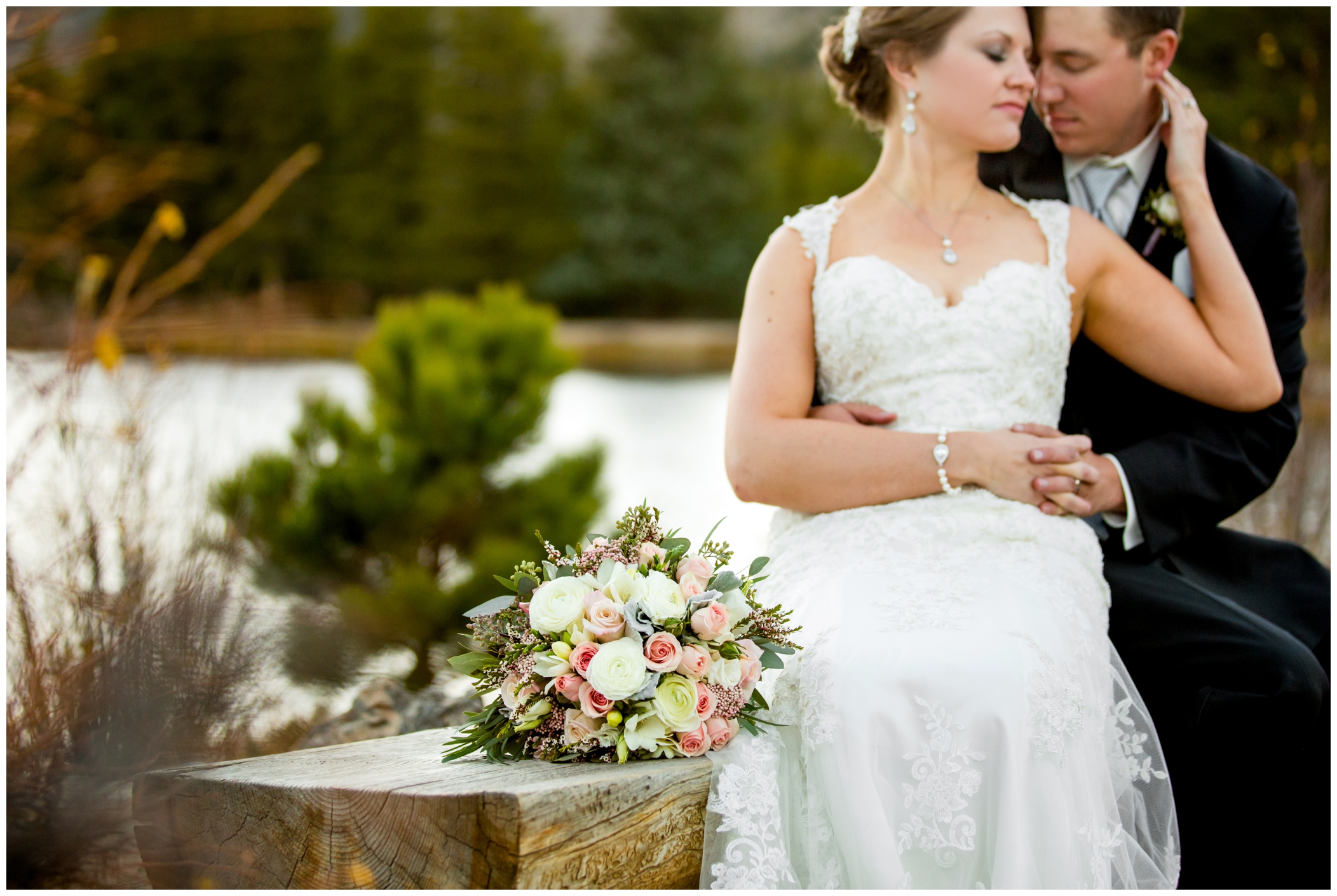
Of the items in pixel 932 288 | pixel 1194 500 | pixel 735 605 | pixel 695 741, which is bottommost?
pixel 695 741

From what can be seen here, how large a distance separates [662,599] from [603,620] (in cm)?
10

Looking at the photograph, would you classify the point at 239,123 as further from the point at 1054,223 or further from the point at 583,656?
the point at 583,656

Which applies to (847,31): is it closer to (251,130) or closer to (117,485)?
(117,485)

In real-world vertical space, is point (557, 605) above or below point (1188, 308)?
below

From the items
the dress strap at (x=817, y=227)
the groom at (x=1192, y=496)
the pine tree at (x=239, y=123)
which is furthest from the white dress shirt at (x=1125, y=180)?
the pine tree at (x=239, y=123)

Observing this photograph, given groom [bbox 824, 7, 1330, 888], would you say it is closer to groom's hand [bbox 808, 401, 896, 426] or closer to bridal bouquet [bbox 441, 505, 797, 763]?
groom's hand [bbox 808, 401, 896, 426]

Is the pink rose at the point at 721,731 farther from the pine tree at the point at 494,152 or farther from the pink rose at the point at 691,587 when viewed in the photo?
the pine tree at the point at 494,152

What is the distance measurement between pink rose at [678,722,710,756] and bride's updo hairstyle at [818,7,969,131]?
1.66 m

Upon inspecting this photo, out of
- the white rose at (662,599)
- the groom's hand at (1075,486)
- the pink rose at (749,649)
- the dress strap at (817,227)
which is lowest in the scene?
the pink rose at (749,649)

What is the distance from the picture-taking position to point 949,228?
8.88ft

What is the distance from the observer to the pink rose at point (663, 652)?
1.81 m

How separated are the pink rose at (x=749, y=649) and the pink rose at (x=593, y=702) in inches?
9.9

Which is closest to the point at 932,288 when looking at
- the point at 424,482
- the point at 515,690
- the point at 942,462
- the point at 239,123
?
the point at 942,462

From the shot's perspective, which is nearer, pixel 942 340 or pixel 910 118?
pixel 942 340
